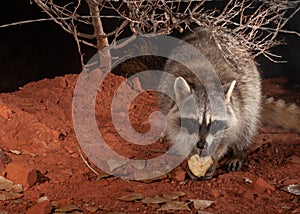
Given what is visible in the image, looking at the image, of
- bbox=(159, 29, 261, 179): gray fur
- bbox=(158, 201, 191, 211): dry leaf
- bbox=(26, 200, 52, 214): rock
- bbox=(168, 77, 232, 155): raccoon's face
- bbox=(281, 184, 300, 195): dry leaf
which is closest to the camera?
bbox=(26, 200, 52, 214): rock

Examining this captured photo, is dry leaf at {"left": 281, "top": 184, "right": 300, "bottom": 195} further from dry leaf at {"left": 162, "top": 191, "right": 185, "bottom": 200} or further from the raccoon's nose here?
Result: dry leaf at {"left": 162, "top": 191, "right": 185, "bottom": 200}

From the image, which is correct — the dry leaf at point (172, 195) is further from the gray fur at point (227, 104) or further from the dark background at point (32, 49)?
the dark background at point (32, 49)

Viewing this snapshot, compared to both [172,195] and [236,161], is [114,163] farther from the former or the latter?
[236,161]

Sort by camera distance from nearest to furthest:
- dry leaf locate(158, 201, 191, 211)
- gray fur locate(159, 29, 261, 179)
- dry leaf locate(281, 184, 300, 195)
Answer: dry leaf locate(158, 201, 191, 211) < dry leaf locate(281, 184, 300, 195) < gray fur locate(159, 29, 261, 179)

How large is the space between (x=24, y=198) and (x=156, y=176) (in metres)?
1.23

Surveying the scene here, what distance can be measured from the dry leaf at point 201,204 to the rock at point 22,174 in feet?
4.38

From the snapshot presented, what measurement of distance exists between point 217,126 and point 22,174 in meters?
1.85

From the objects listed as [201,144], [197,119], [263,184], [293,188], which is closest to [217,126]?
[197,119]

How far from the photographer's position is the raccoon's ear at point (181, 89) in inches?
175

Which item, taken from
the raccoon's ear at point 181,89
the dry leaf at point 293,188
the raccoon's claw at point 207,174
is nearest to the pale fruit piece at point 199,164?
the raccoon's claw at point 207,174

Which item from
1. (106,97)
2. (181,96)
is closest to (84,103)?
(106,97)

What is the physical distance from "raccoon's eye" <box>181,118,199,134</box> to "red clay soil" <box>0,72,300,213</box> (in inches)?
16.1

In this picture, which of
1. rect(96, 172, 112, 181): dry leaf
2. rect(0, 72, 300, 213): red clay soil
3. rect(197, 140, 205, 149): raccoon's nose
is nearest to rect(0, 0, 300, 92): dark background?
rect(0, 72, 300, 213): red clay soil

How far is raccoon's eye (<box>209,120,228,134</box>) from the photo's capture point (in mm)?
4206
